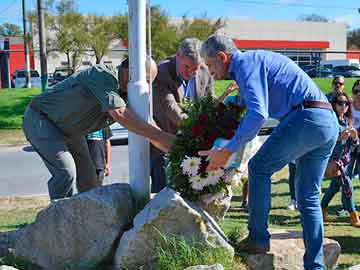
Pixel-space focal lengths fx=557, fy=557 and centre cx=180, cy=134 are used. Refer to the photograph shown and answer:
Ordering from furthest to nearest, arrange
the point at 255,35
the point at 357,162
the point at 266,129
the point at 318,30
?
the point at 318,30, the point at 255,35, the point at 266,129, the point at 357,162

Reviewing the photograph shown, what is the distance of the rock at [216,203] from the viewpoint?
13.2 ft

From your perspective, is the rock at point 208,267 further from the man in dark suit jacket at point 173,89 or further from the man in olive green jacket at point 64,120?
the man in dark suit jacket at point 173,89

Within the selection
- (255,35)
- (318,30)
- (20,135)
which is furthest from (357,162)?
(318,30)

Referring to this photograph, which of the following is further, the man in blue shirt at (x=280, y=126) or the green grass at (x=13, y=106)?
the green grass at (x=13, y=106)

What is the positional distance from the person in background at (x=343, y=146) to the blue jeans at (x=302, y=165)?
8.52 feet

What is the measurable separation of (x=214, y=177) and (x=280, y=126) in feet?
1.96

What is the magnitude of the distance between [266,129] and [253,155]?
1236cm

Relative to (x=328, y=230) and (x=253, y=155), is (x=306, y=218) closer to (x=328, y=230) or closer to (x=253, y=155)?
(x=253, y=155)

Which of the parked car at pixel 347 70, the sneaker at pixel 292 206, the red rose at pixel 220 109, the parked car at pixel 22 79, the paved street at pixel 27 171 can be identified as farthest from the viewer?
the parked car at pixel 347 70

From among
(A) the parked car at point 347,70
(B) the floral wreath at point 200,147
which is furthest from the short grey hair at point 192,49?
(A) the parked car at point 347,70

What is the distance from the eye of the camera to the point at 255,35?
58.5 meters

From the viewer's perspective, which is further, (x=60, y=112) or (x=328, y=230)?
(x=328, y=230)

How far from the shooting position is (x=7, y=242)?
4.52 metres

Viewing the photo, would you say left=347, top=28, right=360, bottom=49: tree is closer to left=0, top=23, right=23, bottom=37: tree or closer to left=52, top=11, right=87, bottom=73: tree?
left=0, top=23, right=23, bottom=37: tree
